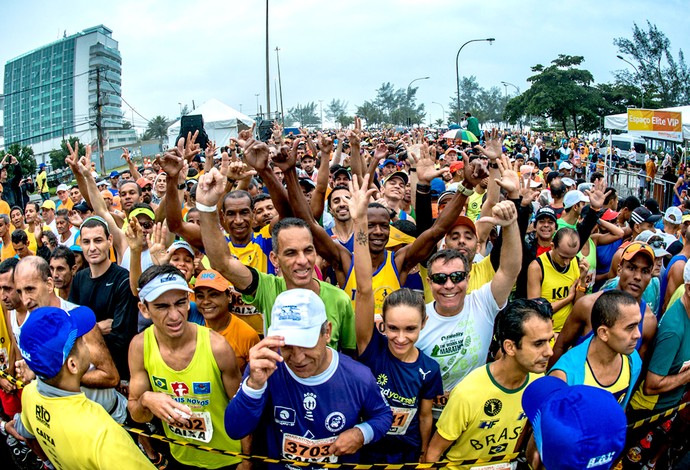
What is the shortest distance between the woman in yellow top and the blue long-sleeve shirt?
2.37 metres

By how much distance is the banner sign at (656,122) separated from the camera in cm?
1625

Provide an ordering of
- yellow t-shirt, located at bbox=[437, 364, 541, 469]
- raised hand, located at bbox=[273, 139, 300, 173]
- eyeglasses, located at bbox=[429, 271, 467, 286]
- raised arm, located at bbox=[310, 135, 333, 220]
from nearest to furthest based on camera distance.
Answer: yellow t-shirt, located at bbox=[437, 364, 541, 469] < eyeglasses, located at bbox=[429, 271, 467, 286] < raised hand, located at bbox=[273, 139, 300, 173] < raised arm, located at bbox=[310, 135, 333, 220]

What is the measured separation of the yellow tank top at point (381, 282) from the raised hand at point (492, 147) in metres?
1.24

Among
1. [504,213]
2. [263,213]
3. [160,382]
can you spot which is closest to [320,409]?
[160,382]

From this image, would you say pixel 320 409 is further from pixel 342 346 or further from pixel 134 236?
pixel 134 236

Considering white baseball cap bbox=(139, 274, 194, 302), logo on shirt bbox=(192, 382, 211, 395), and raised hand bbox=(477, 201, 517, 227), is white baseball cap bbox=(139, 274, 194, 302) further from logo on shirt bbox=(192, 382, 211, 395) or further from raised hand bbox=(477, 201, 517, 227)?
raised hand bbox=(477, 201, 517, 227)

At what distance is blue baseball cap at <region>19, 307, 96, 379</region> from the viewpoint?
2383 millimetres

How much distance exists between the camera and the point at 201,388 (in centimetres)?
302

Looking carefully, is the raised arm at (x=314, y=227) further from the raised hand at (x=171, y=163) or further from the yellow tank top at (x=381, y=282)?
the raised hand at (x=171, y=163)

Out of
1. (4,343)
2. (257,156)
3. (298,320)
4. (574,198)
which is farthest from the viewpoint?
(574,198)

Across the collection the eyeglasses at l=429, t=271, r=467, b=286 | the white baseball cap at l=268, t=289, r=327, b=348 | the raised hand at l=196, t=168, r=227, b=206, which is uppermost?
the raised hand at l=196, t=168, r=227, b=206

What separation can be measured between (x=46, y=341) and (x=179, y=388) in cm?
87

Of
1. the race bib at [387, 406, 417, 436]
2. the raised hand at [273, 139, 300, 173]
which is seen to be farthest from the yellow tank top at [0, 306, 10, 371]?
the race bib at [387, 406, 417, 436]

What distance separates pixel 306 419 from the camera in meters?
2.61
